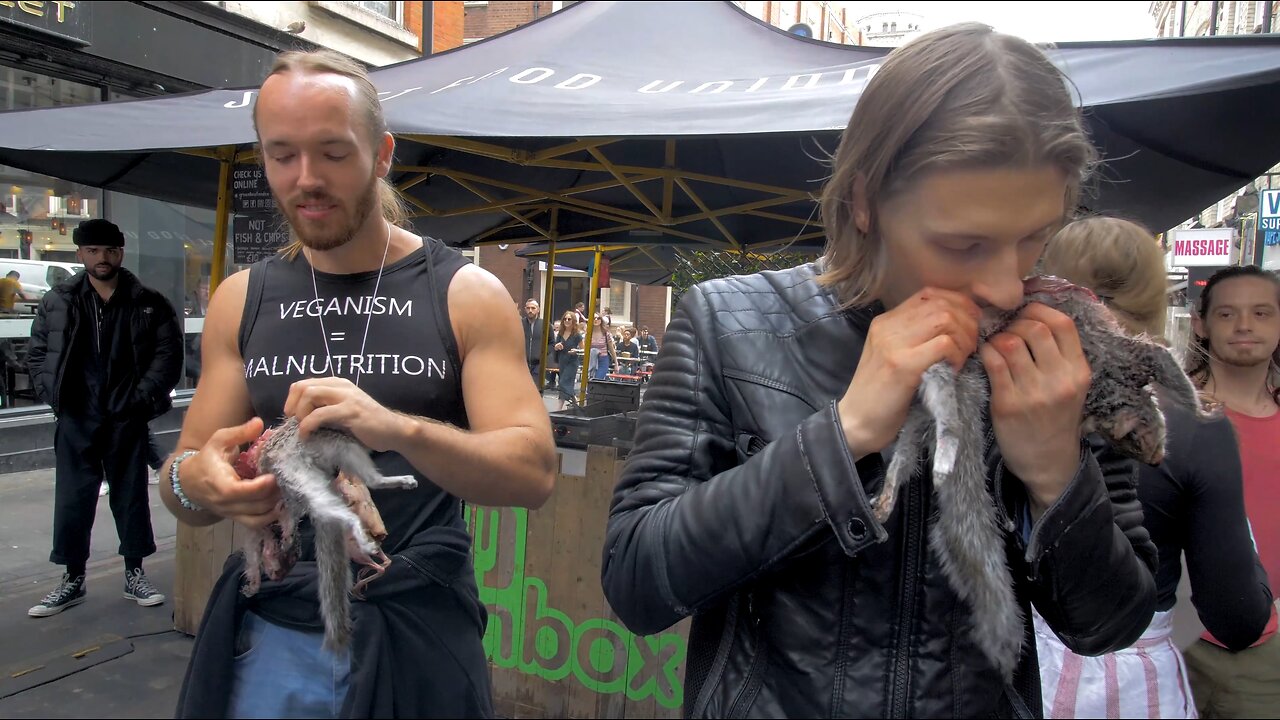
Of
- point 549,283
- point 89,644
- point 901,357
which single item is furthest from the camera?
point 549,283

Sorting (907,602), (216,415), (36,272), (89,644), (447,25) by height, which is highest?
(447,25)

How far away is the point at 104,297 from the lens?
512 cm

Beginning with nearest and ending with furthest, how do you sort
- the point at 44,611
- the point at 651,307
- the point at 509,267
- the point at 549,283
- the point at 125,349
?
the point at 44,611
the point at 125,349
the point at 549,283
the point at 509,267
the point at 651,307

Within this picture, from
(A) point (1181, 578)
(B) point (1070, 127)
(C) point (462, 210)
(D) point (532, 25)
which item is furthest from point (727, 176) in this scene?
(B) point (1070, 127)

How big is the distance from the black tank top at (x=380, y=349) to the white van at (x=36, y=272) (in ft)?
27.3

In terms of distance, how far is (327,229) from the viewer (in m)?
1.64

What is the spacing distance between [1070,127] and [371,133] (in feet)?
4.40

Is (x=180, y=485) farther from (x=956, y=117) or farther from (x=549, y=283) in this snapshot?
(x=549, y=283)

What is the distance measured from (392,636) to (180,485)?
53 cm

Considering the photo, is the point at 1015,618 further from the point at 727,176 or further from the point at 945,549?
the point at 727,176

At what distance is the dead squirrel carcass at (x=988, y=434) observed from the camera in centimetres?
109

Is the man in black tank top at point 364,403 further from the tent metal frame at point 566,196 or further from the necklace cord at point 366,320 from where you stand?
the tent metal frame at point 566,196

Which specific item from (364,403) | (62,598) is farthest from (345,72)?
(62,598)

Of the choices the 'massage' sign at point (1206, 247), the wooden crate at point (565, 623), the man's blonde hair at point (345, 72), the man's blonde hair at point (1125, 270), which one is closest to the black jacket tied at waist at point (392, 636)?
the man's blonde hair at point (345, 72)
